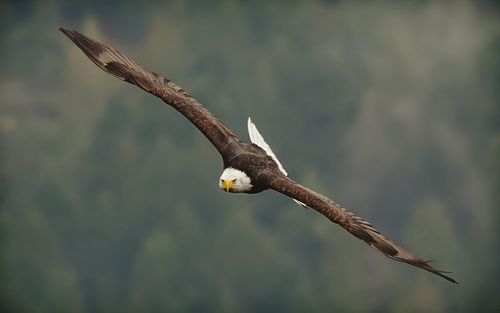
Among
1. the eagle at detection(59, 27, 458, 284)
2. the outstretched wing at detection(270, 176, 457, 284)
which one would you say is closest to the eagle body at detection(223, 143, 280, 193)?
the eagle at detection(59, 27, 458, 284)

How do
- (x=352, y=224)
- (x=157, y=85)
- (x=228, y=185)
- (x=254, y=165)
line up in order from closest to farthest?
(x=352, y=224) < (x=228, y=185) < (x=254, y=165) < (x=157, y=85)

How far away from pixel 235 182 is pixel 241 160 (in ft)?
1.44

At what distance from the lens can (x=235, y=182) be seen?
13.6 m

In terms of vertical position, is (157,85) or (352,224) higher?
(157,85)

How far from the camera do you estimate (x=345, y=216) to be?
1253cm

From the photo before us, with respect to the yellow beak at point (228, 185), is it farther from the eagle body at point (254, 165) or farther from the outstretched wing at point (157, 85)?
the outstretched wing at point (157, 85)

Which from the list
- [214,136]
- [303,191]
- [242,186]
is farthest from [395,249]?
[214,136]

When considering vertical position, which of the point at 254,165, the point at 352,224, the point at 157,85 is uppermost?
the point at 157,85

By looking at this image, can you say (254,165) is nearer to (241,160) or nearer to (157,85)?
(241,160)

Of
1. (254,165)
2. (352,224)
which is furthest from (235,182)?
(352,224)

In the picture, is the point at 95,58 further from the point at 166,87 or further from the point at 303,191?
the point at 303,191

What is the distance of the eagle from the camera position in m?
12.5

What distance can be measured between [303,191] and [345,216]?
2.38 ft

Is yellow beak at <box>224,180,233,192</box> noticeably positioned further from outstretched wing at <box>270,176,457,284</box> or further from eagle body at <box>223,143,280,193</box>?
outstretched wing at <box>270,176,457,284</box>
